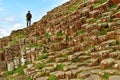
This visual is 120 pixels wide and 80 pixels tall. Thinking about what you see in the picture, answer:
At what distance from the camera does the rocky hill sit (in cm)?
1163

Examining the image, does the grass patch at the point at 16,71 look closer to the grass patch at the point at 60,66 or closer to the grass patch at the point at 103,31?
the grass patch at the point at 60,66

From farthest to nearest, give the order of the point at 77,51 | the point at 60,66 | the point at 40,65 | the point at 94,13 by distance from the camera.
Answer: the point at 94,13 → the point at 77,51 → the point at 40,65 → the point at 60,66

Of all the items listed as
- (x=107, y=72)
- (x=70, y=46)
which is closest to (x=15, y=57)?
(x=70, y=46)

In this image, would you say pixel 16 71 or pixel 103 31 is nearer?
pixel 103 31

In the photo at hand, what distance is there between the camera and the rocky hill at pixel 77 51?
1163 cm

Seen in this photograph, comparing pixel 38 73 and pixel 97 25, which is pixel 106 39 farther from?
pixel 38 73

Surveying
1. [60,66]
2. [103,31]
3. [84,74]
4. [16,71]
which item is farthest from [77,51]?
[16,71]

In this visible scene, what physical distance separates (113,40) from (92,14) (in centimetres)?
441

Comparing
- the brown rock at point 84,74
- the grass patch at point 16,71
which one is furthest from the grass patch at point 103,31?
the grass patch at point 16,71

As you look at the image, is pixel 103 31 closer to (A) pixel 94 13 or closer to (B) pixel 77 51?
(B) pixel 77 51

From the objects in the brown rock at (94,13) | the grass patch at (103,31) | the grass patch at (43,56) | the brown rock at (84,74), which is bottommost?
the brown rock at (84,74)

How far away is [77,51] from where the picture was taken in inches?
573

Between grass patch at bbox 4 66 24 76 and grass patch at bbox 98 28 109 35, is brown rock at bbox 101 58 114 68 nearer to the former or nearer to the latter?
grass patch at bbox 98 28 109 35

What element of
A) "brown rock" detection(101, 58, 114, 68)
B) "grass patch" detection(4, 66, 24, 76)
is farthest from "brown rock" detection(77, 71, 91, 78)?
"grass patch" detection(4, 66, 24, 76)
